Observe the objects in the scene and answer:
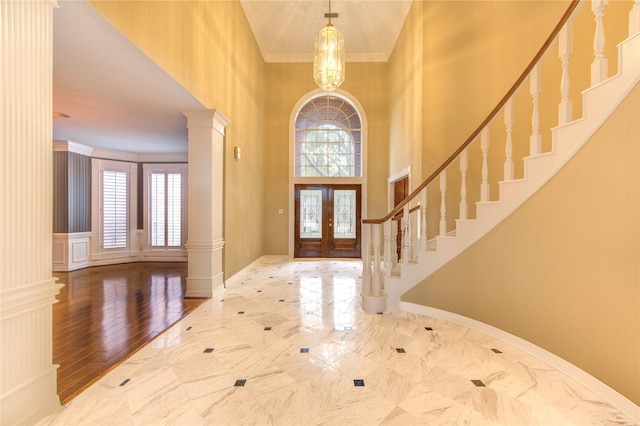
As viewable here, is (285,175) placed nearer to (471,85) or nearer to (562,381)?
(471,85)

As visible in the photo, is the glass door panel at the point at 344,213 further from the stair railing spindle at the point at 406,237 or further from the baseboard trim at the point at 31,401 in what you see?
the baseboard trim at the point at 31,401

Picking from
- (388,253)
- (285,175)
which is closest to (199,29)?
(388,253)

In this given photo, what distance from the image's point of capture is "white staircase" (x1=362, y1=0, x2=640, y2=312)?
188cm

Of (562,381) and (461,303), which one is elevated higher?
(461,303)

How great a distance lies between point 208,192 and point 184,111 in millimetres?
1192

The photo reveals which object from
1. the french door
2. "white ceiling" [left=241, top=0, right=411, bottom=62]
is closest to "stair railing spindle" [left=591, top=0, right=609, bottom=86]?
"white ceiling" [left=241, top=0, right=411, bottom=62]

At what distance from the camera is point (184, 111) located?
408cm

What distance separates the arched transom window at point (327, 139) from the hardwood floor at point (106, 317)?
417cm

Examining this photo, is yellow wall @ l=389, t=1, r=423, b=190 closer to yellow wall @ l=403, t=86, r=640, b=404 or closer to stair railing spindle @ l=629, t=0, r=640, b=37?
yellow wall @ l=403, t=86, r=640, b=404

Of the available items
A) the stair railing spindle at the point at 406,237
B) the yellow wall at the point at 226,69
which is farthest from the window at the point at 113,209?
the stair railing spindle at the point at 406,237

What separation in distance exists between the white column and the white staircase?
2970mm

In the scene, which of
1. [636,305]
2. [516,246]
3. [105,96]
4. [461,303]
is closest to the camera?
[636,305]

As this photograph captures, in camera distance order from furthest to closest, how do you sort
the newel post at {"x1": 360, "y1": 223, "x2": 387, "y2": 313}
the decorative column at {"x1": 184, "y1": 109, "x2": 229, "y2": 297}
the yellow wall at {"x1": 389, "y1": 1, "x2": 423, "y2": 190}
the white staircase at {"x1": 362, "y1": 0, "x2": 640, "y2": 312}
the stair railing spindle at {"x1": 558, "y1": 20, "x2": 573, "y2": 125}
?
the yellow wall at {"x1": 389, "y1": 1, "x2": 423, "y2": 190}, the decorative column at {"x1": 184, "y1": 109, "x2": 229, "y2": 297}, the newel post at {"x1": 360, "y1": 223, "x2": 387, "y2": 313}, the stair railing spindle at {"x1": 558, "y1": 20, "x2": 573, "y2": 125}, the white staircase at {"x1": 362, "y1": 0, "x2": 640, "y2": 312}

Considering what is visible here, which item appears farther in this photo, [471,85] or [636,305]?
[471,85]
